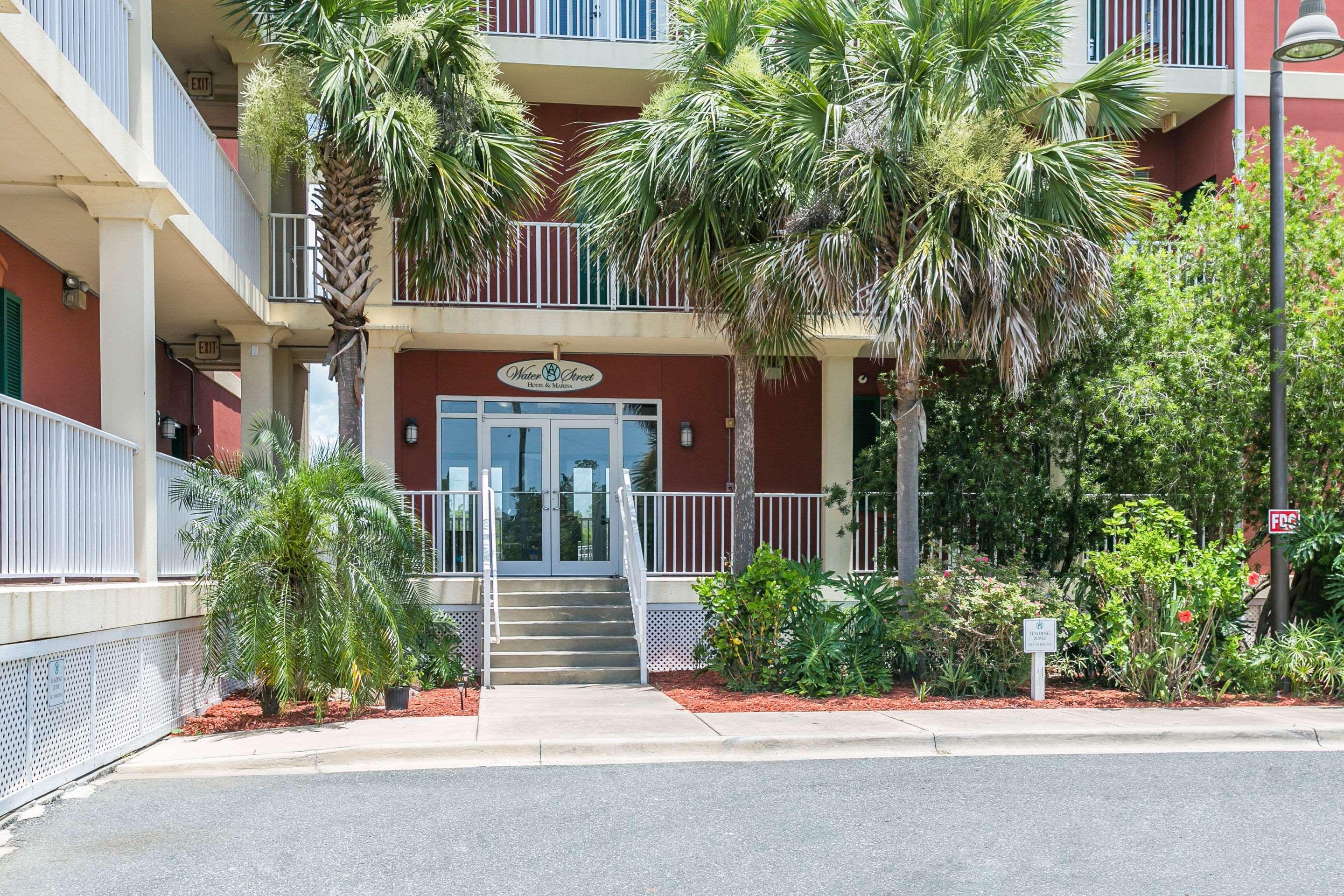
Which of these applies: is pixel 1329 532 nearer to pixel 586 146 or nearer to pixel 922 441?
pixel 922 441

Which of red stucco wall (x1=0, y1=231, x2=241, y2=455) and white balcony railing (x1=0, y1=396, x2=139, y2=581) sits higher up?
red stucco wall (x1=0, y1=231, x2=241, y2=455)

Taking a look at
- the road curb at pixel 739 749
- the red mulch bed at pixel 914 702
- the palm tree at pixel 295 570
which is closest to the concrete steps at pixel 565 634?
the red mulch bed at pixel 914 702

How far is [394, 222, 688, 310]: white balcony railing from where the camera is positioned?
13719 mm

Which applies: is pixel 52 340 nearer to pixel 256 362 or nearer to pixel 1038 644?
pixel 256 362

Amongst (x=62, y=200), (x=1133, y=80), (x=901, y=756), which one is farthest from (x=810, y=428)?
(x=62, y=200)

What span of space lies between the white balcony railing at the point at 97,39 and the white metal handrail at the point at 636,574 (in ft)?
19.7

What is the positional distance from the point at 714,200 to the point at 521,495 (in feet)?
17.8

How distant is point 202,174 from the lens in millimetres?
10812

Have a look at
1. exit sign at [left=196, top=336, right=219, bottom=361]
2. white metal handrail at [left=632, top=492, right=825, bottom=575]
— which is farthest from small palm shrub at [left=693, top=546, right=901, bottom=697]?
exit sign at [left=196, top=336, right=219, bottom=361]

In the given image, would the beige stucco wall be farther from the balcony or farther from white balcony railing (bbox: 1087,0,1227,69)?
white balcony railing (bbox: 1087,0,1227,69)

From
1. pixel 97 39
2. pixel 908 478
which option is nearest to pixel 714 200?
pixel 908 478

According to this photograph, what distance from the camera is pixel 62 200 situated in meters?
9.34

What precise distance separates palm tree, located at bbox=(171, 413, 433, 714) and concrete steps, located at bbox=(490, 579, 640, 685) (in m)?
2.17

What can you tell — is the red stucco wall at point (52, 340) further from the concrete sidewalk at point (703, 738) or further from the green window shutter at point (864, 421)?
the green window shutter at point (864, 421)
